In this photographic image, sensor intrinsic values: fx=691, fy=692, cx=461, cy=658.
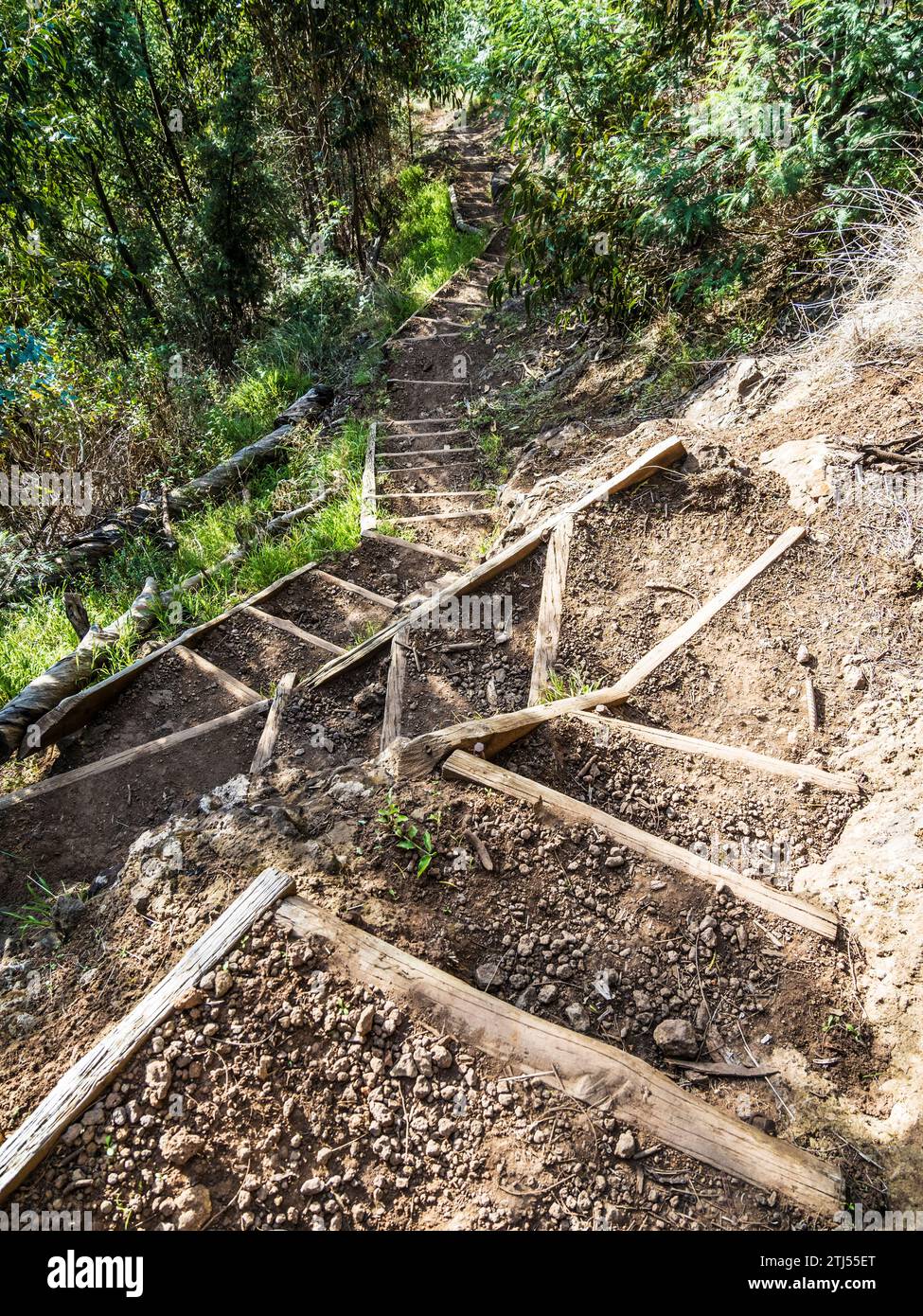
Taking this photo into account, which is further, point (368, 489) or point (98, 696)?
point (368, 489)

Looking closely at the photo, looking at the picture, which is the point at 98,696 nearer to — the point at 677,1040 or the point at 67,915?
the point at 67,915

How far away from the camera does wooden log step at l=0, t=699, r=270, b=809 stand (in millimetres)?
3633

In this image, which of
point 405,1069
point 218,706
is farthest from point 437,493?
point 405,1069

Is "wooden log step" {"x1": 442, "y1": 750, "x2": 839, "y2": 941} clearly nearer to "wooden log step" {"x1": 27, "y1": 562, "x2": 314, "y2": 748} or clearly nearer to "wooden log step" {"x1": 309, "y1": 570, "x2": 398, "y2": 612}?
"wooden log step" {"x1": 309, "y1": 570, "x2": 398, "y2": 612}

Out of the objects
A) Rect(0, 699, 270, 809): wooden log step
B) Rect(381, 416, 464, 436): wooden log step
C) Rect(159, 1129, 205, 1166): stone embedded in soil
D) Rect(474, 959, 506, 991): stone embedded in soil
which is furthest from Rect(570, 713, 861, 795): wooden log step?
Rect(381, 416, 464, 436): wooden log step

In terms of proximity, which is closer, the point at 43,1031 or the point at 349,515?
the point at 43,1031

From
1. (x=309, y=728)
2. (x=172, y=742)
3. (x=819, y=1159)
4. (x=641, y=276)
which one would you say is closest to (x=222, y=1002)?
(x=819, y=1159)

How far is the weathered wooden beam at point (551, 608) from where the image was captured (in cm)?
318

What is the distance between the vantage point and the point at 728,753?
271 cm

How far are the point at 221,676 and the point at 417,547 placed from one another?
1831 millimetres

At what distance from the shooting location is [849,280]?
15.0 ft

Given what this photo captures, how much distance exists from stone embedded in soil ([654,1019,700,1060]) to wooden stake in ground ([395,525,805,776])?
3.49ft

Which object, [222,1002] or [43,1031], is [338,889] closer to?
[222,1002]

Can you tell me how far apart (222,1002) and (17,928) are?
4.92 ft
